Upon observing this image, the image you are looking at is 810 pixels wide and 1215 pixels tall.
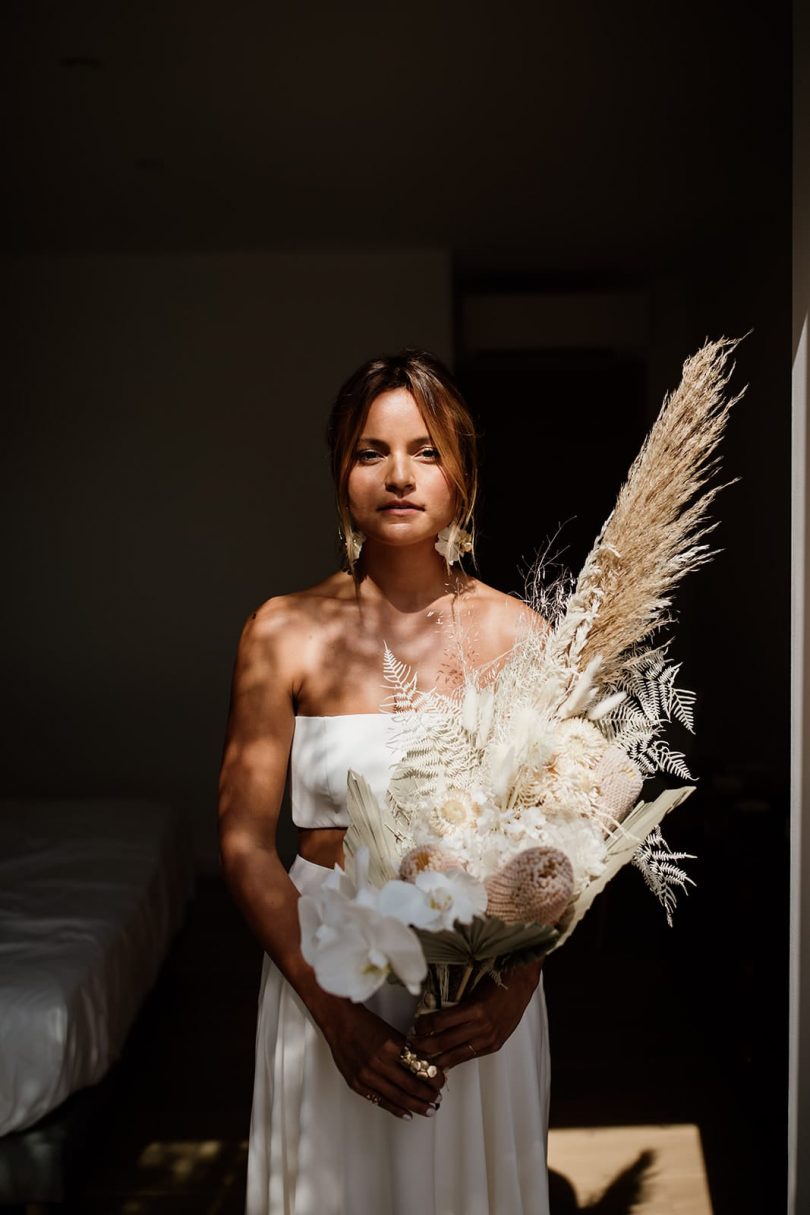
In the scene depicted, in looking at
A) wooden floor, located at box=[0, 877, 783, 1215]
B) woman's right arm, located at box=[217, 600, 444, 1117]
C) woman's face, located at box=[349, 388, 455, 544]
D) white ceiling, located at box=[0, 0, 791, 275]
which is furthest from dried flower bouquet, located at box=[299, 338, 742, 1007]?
white ceiling, located at box=[0, 0, 791, 275]

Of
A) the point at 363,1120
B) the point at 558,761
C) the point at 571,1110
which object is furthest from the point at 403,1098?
the point at 571,1110

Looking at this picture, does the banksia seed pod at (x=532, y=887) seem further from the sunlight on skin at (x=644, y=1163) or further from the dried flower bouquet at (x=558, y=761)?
the sunlight on skin at (x=644, y=1163)

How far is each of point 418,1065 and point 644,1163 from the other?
193 cm

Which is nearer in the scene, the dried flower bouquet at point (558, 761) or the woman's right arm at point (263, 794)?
the dried flower bouquet at point (558, 761)

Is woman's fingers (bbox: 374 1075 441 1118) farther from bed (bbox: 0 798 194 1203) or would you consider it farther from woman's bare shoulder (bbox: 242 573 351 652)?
bed (bbox: 0 798 194 1203)

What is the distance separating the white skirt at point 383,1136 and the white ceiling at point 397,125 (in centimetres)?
289

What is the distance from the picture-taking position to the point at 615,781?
128 cm

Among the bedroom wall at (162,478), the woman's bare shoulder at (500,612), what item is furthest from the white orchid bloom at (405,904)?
the bedroom wall at (162,478)

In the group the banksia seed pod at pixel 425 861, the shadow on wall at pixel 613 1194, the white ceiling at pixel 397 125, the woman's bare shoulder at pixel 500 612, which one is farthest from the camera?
the white ceiling at pixel 397 125

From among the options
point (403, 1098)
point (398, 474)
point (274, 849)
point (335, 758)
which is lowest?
point (403, 1098)

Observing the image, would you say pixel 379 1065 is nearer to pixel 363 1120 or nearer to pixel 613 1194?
pixel 363 1120

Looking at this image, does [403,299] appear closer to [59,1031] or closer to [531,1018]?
[59,1031]

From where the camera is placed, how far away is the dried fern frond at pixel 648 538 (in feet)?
4.30

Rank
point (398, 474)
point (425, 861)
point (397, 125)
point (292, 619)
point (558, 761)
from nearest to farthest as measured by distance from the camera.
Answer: point (425, 861) → point (558, 761) → point (398, 474) → point (292, 619) → point (397, 125)
